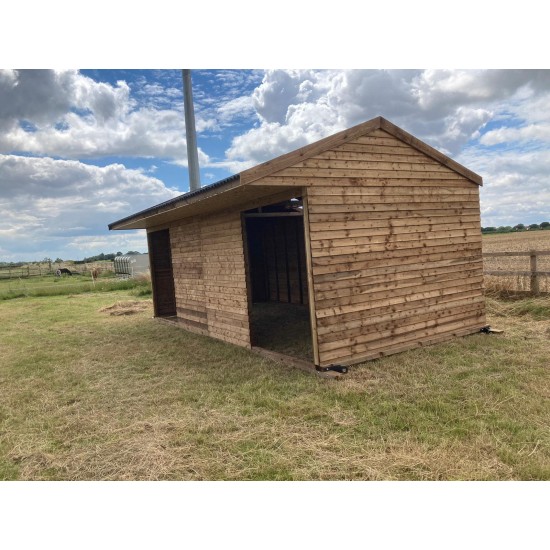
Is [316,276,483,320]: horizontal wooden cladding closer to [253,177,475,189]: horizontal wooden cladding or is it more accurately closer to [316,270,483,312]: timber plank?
[316,270,483,312]: timber plank

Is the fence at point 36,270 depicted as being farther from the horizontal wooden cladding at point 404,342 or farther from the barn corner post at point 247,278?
the horizontal wooden cladding at point 404,342

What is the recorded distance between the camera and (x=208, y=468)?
11.3 ft

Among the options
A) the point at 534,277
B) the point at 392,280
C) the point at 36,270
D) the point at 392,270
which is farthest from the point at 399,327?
the point at 36,270

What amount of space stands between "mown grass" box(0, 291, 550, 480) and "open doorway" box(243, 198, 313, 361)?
81.7 inches

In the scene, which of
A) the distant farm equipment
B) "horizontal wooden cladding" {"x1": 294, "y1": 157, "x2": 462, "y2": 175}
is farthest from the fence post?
the distant farm equipment

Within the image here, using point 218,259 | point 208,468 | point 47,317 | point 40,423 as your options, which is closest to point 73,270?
point 47,317

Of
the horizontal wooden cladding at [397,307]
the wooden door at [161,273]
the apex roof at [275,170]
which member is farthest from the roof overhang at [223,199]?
the wooden door at [161,273]

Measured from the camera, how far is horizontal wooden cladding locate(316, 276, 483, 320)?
5949mm

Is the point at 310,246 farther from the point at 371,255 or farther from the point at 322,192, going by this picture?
the point at 371,255

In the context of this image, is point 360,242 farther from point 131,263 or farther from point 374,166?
point 131,263

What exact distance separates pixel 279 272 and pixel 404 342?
21.7ft

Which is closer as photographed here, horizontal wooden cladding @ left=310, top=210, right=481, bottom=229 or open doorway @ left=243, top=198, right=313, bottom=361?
horizontal wooden cladding @ left=310, top=210, right=481, bottom=229

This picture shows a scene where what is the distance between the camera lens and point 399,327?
669 cm

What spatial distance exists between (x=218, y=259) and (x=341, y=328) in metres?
3.02
